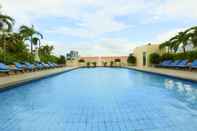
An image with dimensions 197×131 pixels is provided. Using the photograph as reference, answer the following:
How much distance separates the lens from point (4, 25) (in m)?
18.6

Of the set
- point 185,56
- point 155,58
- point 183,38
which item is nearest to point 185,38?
point 183,38

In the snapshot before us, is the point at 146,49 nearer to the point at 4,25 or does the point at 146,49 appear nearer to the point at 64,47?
the point at 64,47

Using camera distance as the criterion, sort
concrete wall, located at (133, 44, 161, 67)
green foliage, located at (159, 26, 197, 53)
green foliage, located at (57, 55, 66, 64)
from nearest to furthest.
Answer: green foliage, located at (159, 26, 197, 53), concrete wall, located at (133, 44, 161, 67), green foliage, located at (57, 55, 66, 64)

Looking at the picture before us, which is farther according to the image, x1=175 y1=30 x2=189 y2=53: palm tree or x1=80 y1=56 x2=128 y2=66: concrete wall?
x1=80 y1=56 x2=128 y2=66: concrete wall

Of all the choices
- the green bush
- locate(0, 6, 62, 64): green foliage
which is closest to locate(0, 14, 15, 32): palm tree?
locate(0, 6, 62, 64): green foliage

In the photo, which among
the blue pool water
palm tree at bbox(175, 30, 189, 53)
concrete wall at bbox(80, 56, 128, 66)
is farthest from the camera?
concrete wall at bbox(80, 56, 128, 66)

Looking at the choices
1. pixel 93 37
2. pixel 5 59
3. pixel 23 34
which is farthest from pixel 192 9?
pixel 93 37

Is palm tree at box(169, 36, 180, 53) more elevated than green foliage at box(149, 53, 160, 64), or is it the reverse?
palm tree at box(169, 36, 180, 53)

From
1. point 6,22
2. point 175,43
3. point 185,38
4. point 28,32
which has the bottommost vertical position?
point 175,43

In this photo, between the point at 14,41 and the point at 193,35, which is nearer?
the point at 193,35

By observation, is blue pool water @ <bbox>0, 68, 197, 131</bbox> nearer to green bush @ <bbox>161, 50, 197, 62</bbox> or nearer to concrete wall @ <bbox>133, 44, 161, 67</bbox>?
green bush @ <bbox>161, 50, 197, 62</bbox>

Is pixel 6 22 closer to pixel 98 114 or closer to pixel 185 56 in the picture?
pixel 185 56

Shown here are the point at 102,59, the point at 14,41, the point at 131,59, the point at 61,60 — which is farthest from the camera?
the point at 102,59

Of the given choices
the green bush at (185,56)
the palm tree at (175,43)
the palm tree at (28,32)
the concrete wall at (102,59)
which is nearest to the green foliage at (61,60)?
the concrete wall at (102,59)
